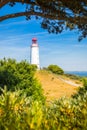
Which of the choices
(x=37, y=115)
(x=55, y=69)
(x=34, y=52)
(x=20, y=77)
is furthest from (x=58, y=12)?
(x=34, y=52)

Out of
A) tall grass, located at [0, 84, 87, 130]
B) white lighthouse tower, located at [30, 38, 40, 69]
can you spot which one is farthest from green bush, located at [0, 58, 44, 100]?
white lighthouse tower, located at [30, 38, 40, 69]

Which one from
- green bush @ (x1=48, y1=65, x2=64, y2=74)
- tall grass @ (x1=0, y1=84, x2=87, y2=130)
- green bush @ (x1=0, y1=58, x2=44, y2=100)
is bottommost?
green bush @ (x1=48, y1=65, x2=64, y2=74)

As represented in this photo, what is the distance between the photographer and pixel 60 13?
16.1m

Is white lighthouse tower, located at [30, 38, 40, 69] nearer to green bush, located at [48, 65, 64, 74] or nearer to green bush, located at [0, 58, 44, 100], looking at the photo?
green bush, located at [48, 65, 64, 74]

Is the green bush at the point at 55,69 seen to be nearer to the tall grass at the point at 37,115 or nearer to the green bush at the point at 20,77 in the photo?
the green bush at the point at 20,77

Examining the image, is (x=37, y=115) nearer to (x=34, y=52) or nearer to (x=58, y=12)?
(x=58, y=12)

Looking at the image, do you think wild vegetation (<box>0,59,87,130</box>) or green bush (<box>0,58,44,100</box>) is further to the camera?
green bush (<box>0,58,44,100</box>)

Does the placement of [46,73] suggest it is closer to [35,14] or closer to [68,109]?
[35,14]

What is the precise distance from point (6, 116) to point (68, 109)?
0.70 meters

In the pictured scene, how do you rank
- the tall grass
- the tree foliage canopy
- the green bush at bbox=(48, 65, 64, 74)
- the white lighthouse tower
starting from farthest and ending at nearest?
the white lighthouse tower → the green bush at bbox=(48, 65, 64, 74) → the tree foliage canopy → the tall grass

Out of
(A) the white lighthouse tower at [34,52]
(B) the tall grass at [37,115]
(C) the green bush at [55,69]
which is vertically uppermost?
(B) the tall grass at [37,115]

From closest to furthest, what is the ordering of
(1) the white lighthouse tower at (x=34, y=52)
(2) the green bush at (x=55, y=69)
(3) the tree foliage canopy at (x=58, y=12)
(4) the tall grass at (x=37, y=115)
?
→ 1. (4) the tall grass at (x=37, y=115)
2. (3) the tree foliage canopy at (x=58, y=12)
3. (2) the green bush at (x=55, y=69)
4. (1) the white lighthouse tower at (x=34, y=52)

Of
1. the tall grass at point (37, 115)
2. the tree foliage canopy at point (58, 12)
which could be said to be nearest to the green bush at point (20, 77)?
the tree foliage canopy at point (58, 12)

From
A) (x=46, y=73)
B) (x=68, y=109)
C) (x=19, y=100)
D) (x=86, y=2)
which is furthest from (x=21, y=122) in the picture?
(x=46, y=73)
